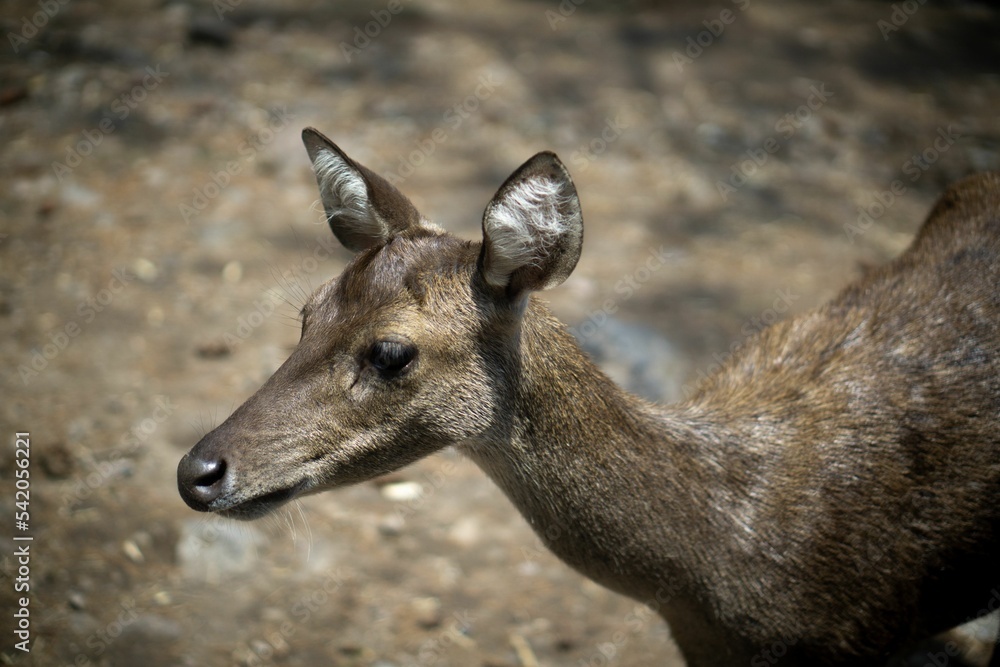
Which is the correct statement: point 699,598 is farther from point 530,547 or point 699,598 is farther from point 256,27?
point 256,27

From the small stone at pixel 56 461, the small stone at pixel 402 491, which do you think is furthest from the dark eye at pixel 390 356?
the small stone at pixel 56 461

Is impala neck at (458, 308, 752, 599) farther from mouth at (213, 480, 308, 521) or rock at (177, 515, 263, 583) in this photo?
rock at (177, 515, 263, 583)

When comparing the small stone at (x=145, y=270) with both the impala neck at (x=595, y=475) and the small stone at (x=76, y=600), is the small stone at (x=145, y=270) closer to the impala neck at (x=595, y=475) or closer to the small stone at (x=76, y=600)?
the small stone at (x=76, y=600)

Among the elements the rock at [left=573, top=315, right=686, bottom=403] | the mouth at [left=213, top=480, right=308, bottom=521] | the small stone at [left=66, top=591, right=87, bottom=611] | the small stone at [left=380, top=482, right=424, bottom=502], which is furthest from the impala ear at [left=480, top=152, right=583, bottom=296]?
the small stone at [left=66, top=591, right=87, bottom=611]

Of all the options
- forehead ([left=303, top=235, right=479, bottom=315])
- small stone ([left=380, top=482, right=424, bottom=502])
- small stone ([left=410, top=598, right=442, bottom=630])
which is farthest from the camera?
small stone ([left=380, top=482, right=424, bottom=502])

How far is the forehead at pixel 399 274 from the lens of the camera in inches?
109

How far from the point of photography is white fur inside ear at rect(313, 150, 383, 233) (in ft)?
9.77

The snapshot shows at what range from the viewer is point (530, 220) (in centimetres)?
258

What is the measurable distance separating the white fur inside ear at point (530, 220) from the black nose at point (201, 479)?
96 centimetres

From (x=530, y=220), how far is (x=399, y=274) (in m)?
0.45

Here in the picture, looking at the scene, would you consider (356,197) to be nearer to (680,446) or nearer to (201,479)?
(201,479)

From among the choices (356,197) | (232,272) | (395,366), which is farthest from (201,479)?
(232,272)

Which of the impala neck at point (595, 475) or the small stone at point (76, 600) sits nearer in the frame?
the impala neck at point (595, 475)

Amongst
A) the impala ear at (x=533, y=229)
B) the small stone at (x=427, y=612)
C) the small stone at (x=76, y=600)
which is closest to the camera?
the impala ear at (x=533, y=229)
